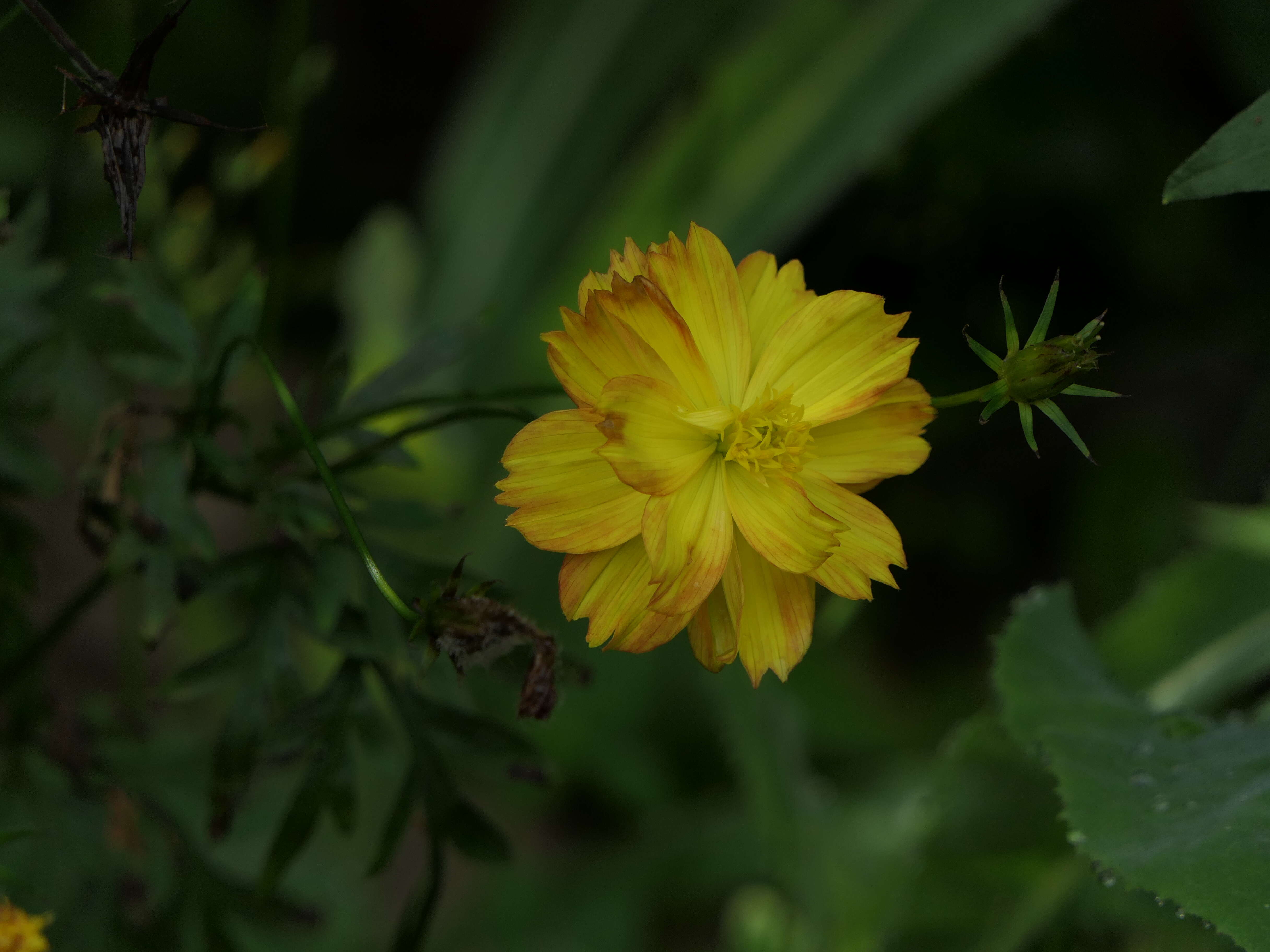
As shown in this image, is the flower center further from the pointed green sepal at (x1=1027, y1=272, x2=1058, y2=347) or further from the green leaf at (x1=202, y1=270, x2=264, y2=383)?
the green leaf at (x1=202, y1=270, x2=264, y2=383)

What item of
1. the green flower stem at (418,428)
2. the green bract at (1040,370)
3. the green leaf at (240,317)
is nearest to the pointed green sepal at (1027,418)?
the green bract at (1040,370)

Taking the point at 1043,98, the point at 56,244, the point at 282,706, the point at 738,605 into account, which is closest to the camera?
the point at 738,605

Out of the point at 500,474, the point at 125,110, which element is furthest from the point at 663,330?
the point at 500,474

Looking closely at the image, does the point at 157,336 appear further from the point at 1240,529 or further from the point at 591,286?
the point at 1240,529

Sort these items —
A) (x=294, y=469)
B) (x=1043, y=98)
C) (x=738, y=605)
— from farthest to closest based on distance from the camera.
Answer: (x=1043, y=98), (x=294, y=469), (x=738, y=605)

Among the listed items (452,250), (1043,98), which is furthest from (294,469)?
(1043,98)

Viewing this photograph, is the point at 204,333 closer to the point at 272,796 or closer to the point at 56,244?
the point at 272,796
